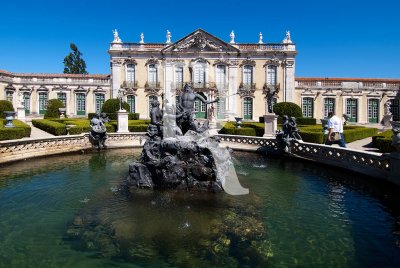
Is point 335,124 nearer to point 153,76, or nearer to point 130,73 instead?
point 153,76

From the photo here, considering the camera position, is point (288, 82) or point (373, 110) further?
point (288, 82)

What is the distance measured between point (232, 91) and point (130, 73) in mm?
11216

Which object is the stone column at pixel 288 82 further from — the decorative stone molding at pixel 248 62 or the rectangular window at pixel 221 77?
the rectangular window at pixel 221 77

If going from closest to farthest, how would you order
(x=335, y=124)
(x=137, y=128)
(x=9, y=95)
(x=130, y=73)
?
(x=335, y=124) → (x=137, y=128) → (x=9, y=95) → (x=130, y=73)

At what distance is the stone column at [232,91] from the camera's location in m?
32.8

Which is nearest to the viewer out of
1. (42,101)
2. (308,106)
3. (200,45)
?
(200,45)

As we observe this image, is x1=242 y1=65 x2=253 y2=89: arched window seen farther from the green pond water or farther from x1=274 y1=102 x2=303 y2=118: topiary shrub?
the green pond water

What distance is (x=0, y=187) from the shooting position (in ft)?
25.0

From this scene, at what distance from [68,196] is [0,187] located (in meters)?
2.08

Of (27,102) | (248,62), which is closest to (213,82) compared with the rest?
(248,62)

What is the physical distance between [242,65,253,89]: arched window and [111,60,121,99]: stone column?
13.4 meters

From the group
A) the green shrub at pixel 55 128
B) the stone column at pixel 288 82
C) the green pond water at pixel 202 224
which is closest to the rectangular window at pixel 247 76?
the stone column at pixel 288 82

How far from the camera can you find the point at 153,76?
33.4 metres

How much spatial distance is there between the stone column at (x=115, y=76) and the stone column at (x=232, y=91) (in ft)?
39.0
